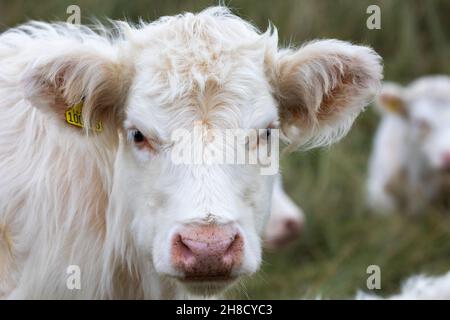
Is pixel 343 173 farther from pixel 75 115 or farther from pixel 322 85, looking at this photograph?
pixel 75 115

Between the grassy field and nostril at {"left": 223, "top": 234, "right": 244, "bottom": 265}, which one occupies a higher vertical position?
the grassy field

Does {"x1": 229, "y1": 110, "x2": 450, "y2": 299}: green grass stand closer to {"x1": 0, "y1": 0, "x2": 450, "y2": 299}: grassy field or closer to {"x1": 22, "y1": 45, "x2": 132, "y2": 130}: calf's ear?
{"x1": 0, "y1": 0, "x2": 450, "y2": 299}: grassy field

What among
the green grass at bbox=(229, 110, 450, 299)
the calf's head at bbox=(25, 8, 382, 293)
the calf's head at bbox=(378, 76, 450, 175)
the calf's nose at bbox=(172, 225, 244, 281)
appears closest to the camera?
the calf's nose at bbox=(172, 225, 244, 281)

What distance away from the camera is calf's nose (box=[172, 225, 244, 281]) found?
11.4 feet

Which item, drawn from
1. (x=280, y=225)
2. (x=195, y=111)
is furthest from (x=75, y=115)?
(x=280, y=225)

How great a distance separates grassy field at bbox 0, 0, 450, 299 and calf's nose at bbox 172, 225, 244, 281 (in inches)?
108

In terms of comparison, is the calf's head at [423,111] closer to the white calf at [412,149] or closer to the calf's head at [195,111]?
the white calf at [412,149]

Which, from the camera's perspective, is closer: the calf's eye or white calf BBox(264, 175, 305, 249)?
the calf's eye

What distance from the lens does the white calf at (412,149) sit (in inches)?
381

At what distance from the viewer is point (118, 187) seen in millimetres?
4090

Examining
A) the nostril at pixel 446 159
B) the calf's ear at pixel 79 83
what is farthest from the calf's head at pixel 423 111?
the calf's ear at pixel 79 83

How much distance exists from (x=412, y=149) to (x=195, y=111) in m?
6.47

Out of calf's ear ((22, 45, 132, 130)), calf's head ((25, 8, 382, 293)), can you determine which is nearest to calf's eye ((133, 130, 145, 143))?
calf's head ((25, 8, 382, 293))

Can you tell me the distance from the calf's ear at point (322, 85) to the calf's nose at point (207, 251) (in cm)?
85
